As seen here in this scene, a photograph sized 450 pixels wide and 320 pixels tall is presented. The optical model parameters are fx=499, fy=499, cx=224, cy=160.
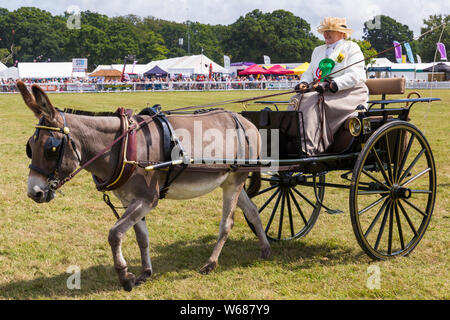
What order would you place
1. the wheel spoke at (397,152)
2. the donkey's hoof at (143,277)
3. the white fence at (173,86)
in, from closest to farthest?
the donkey's hoof at (143,277), the wheel spoke at (397,152), the white fence at (173,86)

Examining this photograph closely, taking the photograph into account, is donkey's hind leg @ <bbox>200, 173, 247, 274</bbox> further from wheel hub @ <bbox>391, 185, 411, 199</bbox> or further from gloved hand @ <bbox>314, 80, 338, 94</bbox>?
wheel hub @ <bbox>391, 185, 411, 199</bbox>

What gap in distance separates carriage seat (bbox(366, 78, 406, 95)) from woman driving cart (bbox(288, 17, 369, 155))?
23.6 inches

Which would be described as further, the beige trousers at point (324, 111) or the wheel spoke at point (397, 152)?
the wheel spoke at point (397, 152)

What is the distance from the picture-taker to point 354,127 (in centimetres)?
566

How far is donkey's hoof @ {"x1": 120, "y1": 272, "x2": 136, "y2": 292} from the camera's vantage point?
4.84 meters

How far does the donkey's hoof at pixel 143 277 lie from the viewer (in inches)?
203

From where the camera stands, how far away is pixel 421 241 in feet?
21.6

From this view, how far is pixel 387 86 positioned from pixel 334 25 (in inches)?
44.0

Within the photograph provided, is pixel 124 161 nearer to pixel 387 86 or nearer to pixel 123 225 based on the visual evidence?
pixel 123 225

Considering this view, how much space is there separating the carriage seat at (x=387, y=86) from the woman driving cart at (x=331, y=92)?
0.60 meters

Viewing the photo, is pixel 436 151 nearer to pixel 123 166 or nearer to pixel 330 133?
pixel 330 133

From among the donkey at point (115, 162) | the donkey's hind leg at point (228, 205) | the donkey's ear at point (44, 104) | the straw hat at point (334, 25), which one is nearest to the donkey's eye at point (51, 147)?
the donkey at point (115, 162)

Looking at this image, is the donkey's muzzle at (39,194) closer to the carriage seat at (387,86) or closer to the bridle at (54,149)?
the bridle at (54,149)

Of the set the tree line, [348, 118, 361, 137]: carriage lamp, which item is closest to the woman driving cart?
[348, 118, 361, 137]: carriage lamp
